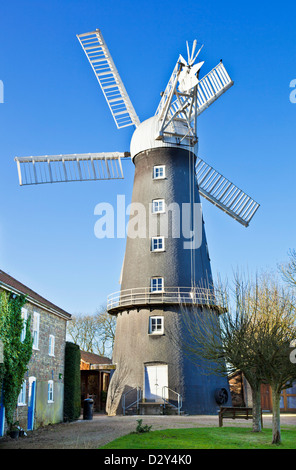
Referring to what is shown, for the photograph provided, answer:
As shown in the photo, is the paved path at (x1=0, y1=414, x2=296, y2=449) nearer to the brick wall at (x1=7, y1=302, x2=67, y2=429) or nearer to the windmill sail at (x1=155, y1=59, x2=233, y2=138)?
the brick wall at (x1=7, y1=302, x2=67, y2=429)

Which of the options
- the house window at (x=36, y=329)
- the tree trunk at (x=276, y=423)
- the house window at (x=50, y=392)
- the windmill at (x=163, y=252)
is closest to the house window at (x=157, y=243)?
the windmill at (x=163, y=252)

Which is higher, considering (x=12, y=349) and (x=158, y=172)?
(x=158, y=172)

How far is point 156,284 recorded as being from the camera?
2497cm

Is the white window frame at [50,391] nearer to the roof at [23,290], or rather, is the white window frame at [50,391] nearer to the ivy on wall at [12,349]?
the roof at [23,290]

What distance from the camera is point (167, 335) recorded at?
24094mm

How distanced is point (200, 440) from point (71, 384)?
10.6m

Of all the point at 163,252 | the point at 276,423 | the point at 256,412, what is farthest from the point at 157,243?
the point at 276,423

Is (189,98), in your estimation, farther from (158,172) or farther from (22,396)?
(22,396)

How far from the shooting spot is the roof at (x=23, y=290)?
16.0 meters

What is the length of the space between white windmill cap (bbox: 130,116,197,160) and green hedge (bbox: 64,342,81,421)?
11012 mm

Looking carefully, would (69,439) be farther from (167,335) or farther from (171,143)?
(171,143)

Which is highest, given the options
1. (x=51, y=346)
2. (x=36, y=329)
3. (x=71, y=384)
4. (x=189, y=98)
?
(x=189, y=98)

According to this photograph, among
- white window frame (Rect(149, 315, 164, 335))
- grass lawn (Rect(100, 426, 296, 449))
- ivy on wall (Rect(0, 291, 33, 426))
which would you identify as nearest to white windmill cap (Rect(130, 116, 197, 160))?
white window frame (Rect(149, 315, 164, 335))

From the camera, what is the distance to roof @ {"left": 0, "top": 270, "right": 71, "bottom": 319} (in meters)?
16.0
